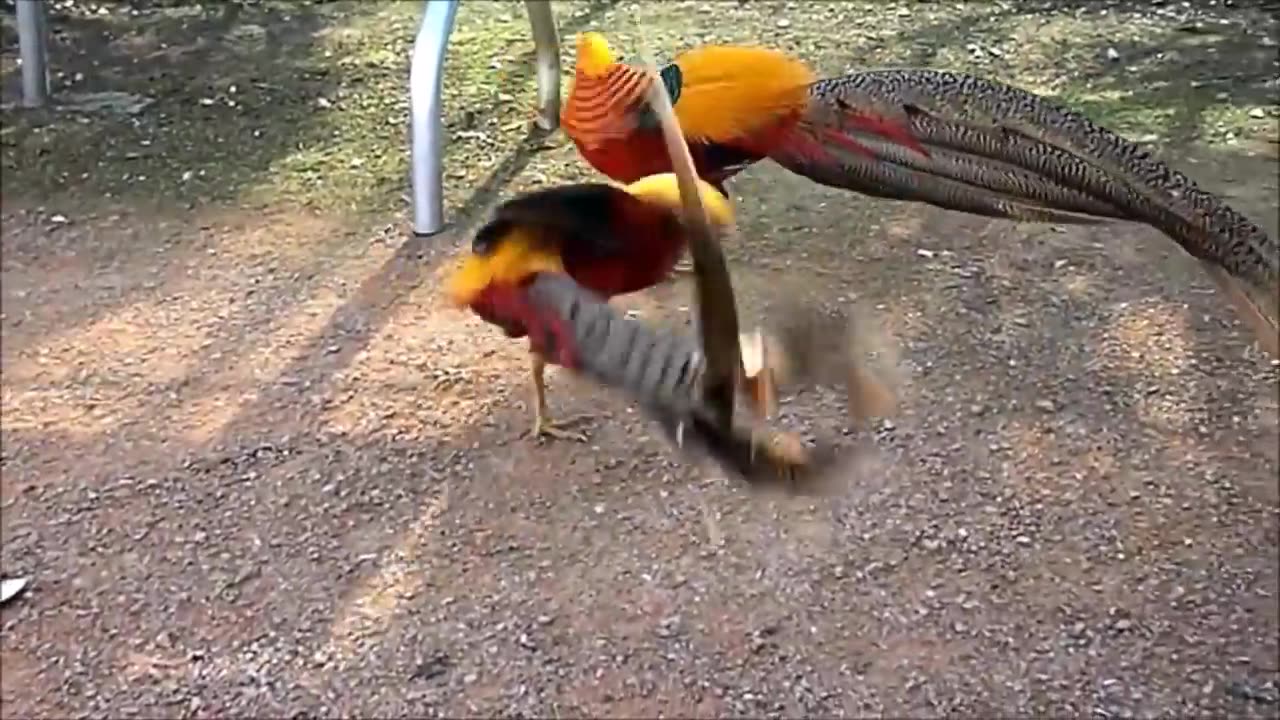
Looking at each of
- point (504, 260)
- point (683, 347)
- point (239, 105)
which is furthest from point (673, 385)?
point (239, 105)

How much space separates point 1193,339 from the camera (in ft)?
3.98

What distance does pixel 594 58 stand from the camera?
56 centimetres

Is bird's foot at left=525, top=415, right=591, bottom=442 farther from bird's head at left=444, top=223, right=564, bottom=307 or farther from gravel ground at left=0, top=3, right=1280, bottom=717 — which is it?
bird's head at left=444, top=223, right=564, bottom=307

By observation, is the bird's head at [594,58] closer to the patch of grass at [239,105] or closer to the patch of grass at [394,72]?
the patch of grass at [394,72]

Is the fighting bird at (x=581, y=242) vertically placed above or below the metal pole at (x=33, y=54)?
above

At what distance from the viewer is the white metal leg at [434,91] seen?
2.72ft

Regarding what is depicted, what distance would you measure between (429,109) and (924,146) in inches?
19.0

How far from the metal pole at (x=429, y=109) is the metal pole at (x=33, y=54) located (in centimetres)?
61

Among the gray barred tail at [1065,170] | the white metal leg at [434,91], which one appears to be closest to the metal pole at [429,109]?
the white metal leg at [434,91]

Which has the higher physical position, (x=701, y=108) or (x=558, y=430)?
(x=701, y=108)

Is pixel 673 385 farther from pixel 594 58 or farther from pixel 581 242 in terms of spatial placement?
pixel 594 58

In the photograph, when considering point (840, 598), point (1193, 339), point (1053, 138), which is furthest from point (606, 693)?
point (1053, 138)

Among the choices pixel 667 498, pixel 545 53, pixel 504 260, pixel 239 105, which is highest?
pixel 504 260

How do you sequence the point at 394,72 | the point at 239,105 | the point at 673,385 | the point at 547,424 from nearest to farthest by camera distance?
the point at 673,385
the point at 547,424
the point at 394,72
the point at 239,105
